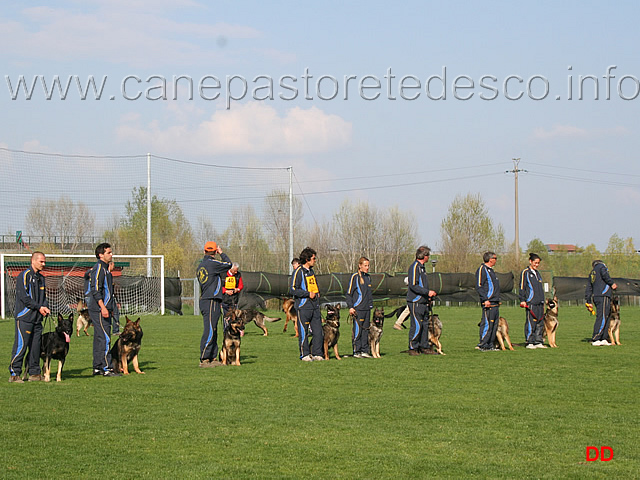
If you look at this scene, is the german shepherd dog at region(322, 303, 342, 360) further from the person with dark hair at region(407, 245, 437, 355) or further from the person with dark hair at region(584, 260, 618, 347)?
the person with dark hair at region(584, 260, 618, 347)

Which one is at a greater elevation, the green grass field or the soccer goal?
the soccer goal

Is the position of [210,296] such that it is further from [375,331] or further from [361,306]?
[375,331]

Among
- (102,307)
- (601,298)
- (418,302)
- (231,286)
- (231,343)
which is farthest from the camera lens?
(231,286)

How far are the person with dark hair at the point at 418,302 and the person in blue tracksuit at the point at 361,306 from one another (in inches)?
29.5

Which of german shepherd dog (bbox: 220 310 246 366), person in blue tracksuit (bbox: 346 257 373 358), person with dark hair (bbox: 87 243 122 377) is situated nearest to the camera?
person with dark hair (bbox: 87 243 122 377)

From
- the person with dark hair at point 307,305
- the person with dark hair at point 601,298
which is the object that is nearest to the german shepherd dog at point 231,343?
the person with dark hair at point 307,305

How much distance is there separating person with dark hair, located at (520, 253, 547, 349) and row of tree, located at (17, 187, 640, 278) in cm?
2049

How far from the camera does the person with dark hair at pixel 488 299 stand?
12594 millimetres

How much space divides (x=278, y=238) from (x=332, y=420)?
29.0m

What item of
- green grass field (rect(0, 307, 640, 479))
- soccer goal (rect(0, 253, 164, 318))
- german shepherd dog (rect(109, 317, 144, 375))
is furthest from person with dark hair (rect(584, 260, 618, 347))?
soccer goal (rect(0, 253, 164, 318))

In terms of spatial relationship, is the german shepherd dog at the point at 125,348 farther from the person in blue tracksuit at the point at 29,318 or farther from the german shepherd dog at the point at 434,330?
the german shepherd dog at the point at 434,330

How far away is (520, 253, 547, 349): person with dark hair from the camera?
1352 cm

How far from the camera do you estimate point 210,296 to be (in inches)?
417

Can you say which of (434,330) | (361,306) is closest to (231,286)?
(361,306)
